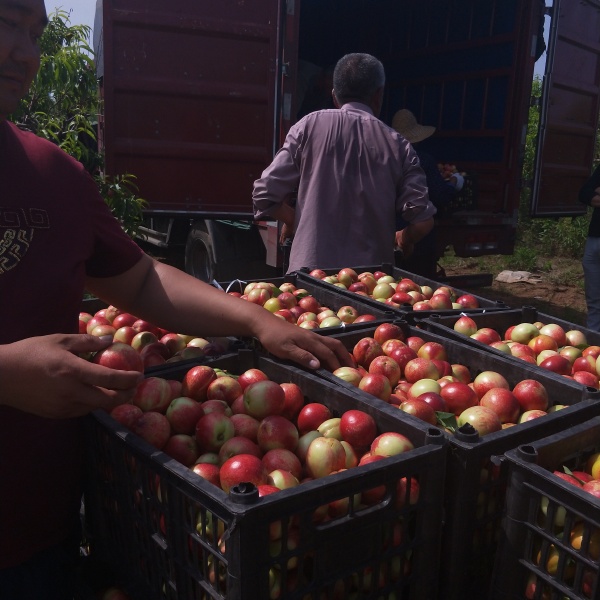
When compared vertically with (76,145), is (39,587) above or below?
below

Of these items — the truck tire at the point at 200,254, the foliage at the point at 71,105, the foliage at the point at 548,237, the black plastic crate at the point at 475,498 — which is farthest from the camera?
the foliage at the point at 548,237

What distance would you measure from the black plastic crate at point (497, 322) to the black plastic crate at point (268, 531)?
3.00 ft

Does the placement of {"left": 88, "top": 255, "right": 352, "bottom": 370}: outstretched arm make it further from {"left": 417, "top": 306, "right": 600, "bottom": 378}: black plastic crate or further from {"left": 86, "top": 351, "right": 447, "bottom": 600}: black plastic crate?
{"left": 417, "top": 306, "right": 600, "bottom": 378}: black plastic crate

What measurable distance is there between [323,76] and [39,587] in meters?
7.04

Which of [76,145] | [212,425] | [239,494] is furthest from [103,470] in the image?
[76,145]

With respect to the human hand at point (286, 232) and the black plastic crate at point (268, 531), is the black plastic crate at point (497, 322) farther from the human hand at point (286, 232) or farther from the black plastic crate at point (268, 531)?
the human hand at point (286, 232)

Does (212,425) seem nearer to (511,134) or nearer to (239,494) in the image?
(239,494)

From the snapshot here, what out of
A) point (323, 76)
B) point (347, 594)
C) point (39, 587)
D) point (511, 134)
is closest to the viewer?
point (347, 594)

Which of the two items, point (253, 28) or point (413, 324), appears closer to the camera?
point (413, 324)

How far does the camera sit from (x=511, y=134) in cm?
643

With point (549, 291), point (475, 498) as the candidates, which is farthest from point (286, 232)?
point (549, 291)

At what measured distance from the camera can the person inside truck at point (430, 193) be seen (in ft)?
16.9

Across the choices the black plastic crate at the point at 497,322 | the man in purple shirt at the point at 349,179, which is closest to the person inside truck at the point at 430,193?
the man in purple shirt at the point at 349,179

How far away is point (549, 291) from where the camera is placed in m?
8.62
